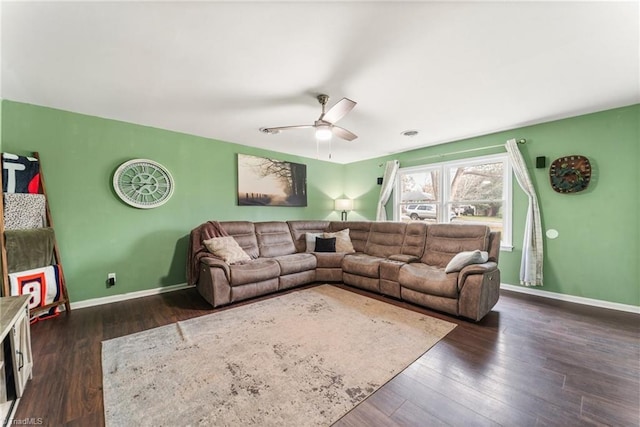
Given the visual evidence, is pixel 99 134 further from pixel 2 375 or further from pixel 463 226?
pixel 463 226

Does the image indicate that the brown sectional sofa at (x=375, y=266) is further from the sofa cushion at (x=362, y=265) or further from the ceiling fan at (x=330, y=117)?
the ceiling fan at (x=330, y=117)

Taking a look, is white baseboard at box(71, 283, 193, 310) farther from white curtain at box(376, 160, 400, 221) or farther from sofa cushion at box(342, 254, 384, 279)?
white curtain at box(376, 160, 400, 221)

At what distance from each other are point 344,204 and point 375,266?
245cm

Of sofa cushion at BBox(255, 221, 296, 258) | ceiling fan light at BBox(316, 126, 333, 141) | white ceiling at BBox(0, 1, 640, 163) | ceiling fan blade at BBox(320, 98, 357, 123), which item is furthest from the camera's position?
sofa cushion at BBox(255, 221, 296, 258)

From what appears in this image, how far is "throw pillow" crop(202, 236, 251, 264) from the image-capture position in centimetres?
336

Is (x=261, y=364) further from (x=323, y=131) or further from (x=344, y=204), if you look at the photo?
(x=344, y=204)

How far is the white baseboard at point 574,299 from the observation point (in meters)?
2.87

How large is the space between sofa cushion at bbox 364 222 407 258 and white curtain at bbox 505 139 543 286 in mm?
1652

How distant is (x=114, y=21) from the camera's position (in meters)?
1.59

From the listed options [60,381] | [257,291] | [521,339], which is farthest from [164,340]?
[521,339]

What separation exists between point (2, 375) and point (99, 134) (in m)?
2.80

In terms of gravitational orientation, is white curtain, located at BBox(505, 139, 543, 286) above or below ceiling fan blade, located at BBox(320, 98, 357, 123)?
below

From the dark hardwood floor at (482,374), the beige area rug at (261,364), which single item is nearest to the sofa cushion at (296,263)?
the beige area rug at (261,364)

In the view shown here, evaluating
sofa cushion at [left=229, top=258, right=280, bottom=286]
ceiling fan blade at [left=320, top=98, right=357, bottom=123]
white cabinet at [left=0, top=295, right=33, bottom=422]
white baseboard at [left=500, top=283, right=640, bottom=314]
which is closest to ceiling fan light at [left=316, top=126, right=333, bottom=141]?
ceiling fan blade at [left=320, top=98, right=357, bottom=123]
